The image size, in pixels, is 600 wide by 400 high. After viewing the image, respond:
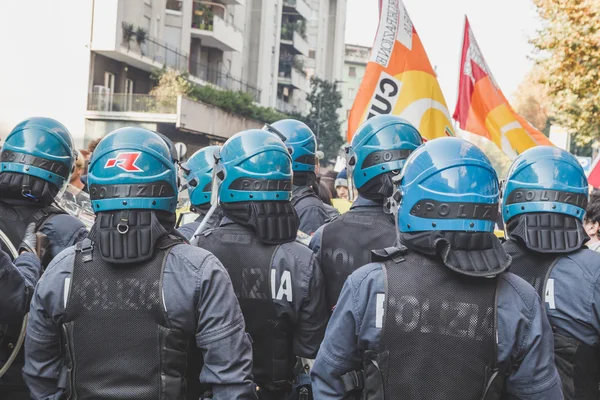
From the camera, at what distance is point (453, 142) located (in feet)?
10.5

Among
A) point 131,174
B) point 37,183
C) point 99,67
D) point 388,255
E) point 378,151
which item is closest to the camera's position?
point 388,255

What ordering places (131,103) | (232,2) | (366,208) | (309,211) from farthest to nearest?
(232,2), (131,103), (309,211), (366,208)

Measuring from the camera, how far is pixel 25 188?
4.54 metres

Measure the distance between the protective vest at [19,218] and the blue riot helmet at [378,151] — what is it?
5.82ft

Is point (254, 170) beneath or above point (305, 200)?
above

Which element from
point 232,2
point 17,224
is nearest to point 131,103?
point 232,2

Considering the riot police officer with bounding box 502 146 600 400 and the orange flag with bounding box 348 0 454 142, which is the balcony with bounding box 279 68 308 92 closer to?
the orange flag with bounding box 348 0 454 142

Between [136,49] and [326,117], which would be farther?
[326,117]

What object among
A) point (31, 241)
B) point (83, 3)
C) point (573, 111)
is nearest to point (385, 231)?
point (31, 241)

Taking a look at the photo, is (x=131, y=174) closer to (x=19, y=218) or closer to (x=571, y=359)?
(x=19, y=218)

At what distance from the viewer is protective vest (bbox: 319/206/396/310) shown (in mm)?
4547

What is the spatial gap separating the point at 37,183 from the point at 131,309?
166 cm

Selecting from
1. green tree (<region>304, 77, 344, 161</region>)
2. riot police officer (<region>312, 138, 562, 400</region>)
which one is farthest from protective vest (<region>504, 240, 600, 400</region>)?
green tree (<region>304, 77, 344, 161</region>)

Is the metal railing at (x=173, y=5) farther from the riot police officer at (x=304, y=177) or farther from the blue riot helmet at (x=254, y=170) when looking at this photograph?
the blue riot helmet at (x=254, y=170)
